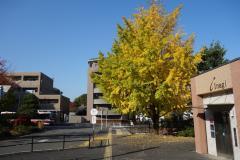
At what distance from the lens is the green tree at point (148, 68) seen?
853 inches

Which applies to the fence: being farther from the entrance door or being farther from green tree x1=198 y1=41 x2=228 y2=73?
green tree x1=198 y1=41 x2=228 y2=73

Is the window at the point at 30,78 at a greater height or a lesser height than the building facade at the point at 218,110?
greater

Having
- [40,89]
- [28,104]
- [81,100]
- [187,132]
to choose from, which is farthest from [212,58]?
[81,100]

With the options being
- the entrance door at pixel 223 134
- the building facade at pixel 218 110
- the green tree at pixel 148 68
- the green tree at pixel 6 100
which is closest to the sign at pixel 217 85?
the building facade at pixel 218 110

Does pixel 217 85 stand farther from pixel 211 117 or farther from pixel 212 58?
pixel 212 58

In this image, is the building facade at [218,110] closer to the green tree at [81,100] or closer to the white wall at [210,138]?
the white wall at [210,138]

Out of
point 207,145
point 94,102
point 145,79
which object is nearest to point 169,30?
point 145,79

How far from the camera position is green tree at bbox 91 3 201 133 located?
21.7 meters

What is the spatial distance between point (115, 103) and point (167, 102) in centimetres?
439

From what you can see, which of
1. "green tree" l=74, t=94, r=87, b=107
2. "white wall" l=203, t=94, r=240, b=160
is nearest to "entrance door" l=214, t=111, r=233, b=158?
"white wall" l=203, t=94, r=240, b=160

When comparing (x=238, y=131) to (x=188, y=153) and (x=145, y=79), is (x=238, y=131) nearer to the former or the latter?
(x=188, y=153)

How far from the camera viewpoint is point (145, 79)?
875 inches

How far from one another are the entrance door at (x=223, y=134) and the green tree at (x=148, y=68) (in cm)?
721

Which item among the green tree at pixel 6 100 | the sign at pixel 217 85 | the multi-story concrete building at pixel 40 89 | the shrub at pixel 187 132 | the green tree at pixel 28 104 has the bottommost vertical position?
the shrub at pixel 187 132
